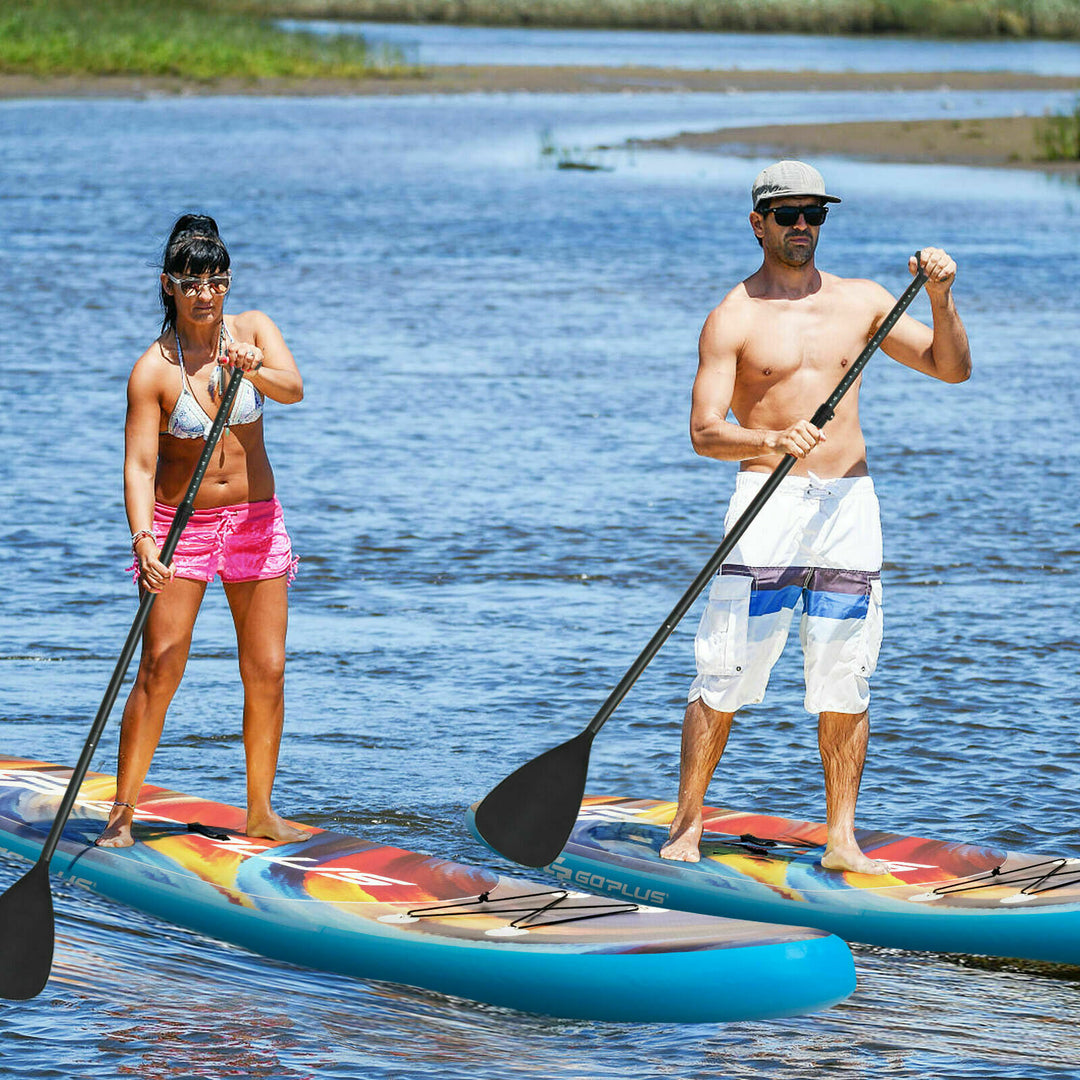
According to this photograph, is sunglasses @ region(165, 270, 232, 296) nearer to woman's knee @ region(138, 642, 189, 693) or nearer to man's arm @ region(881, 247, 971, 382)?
woman's knee @ region(138, 642, 189, 693)

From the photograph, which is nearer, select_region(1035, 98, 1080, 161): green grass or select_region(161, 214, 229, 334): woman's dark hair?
select_region(161, 214, 229, 334): woman's dark hair

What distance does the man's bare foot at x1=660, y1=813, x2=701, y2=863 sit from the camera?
18.5 ft

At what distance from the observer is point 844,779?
18.2 ft

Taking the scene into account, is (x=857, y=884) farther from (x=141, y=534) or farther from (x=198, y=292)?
(x=198, y=292)

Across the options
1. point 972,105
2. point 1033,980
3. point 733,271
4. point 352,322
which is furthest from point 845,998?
point 972,105

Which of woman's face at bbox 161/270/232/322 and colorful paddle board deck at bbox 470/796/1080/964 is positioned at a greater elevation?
woman's face at bbox 161/270/232/322

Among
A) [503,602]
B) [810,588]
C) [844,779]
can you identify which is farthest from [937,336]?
Result: [503,602]

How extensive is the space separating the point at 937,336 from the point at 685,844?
1.58 meters

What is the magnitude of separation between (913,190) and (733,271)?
9.16 m

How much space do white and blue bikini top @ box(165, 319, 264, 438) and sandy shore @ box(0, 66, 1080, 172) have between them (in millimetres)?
27452

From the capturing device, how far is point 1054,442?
40.1 ft

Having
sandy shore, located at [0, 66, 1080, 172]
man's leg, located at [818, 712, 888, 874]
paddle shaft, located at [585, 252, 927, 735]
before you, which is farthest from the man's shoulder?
sandy shore, located at [0, 66, 1080, 172]

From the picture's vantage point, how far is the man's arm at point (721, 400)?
17.2 feet

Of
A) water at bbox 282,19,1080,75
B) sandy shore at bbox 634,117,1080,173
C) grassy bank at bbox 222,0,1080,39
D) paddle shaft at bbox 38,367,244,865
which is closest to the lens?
paddle shaft at bbox 38,367,244,865
